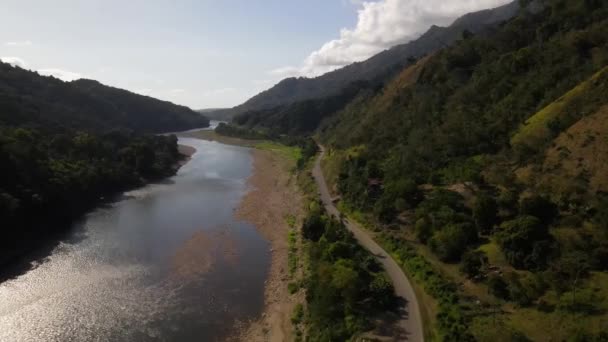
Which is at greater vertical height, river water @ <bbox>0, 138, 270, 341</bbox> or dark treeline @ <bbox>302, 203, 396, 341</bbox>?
dark treeline @ <bbox>302, 203, 396, 341</bbox>

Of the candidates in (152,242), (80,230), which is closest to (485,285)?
(152,242)

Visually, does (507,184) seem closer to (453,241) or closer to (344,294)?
(453,241)

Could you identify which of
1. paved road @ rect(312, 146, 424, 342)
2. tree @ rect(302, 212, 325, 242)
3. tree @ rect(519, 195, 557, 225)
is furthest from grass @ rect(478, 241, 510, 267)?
tree @ rect(302, 212, 325, 242)

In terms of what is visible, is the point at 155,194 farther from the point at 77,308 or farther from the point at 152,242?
the point at 77,308

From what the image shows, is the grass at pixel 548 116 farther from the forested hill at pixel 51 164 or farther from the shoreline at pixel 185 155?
the shoreline at pixel 185 155

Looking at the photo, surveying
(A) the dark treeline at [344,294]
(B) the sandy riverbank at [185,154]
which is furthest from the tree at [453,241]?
(B) the sandy riverbank at [185,154]

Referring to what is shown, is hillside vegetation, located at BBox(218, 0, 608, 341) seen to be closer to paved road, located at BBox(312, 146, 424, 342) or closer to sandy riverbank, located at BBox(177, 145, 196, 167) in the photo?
paved road, located at BBox(312, 146, 424, 342)
